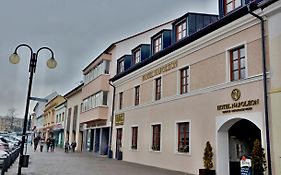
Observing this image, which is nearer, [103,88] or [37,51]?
[37,51]

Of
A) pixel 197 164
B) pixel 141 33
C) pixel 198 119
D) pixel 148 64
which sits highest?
pixel 141 33

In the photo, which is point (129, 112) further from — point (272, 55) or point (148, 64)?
point (272, 55)

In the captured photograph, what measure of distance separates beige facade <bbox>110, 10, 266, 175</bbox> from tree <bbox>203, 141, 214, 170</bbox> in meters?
0.18

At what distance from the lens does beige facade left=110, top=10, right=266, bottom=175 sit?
1304 cm

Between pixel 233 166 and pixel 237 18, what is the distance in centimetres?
662

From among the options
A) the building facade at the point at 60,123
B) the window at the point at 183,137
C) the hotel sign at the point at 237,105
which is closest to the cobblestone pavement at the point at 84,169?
the window at the point at 183,137

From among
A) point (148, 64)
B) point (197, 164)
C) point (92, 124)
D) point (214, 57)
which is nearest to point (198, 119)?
point (197, 164)

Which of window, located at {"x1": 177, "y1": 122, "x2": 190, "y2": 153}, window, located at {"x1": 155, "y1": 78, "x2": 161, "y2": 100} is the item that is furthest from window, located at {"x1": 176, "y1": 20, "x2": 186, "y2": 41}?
window, located at {"x1": 177, "y1": 122, "x2": 190, "y2": 153}

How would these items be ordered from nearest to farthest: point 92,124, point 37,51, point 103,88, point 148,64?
point 37,51
point 148,64
point 103,88
point 92,124

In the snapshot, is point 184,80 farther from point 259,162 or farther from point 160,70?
point 259,162

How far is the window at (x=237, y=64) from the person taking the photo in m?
13.8

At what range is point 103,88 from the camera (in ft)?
96.1

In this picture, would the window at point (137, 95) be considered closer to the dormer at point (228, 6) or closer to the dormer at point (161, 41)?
the dormer at point (161, 41)

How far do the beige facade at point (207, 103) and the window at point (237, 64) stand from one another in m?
0.19
